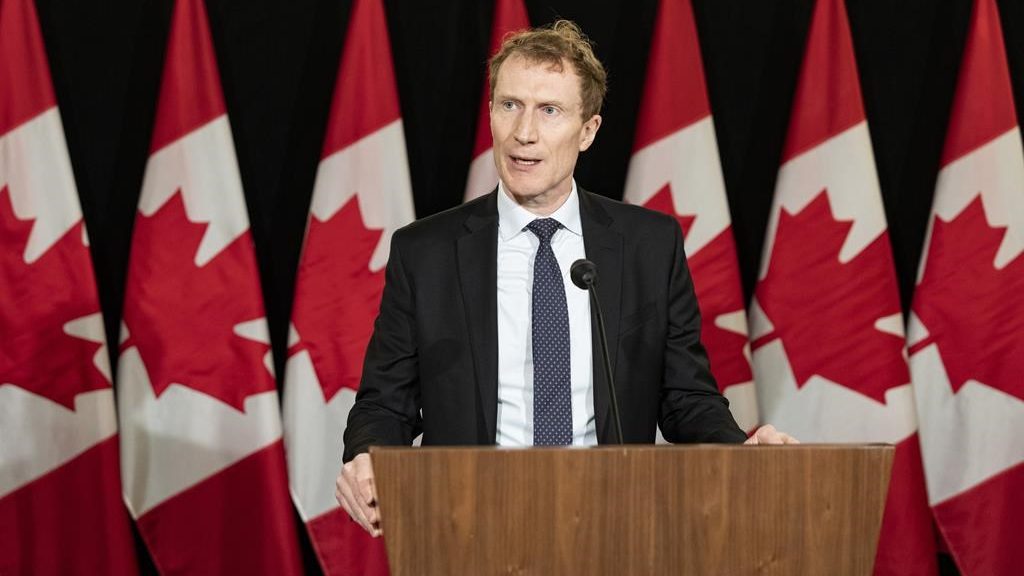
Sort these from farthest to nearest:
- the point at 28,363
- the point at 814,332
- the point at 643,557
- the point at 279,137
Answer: the point at 279,137
the point at 814,332
the point at 28,363
the point at 643,557

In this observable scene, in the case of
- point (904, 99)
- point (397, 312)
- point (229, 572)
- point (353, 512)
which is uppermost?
point (904, 99)

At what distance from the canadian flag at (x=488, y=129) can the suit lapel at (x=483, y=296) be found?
1.41 m

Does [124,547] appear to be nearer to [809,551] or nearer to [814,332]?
[814,332]

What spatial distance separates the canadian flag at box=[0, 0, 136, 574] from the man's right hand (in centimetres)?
196

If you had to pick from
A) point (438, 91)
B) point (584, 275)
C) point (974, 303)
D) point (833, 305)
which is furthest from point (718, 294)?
point (584, 275)

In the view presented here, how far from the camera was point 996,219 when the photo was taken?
3.58 m

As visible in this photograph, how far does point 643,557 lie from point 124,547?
96.5 inches

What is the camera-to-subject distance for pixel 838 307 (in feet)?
11.6

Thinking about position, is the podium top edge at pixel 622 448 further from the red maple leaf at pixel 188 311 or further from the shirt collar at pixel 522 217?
the red maple leaf at pixel 188 311

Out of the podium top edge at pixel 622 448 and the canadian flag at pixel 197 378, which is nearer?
the podium top edge at pixel 622 448

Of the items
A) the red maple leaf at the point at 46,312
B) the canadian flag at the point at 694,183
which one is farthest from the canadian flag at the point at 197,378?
the canadian flag at the point at 694,183

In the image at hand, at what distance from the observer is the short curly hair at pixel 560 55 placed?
202 cm

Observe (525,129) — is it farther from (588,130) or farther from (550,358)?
(550,358)

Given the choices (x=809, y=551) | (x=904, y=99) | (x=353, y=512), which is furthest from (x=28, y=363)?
(x=904, y=99)
